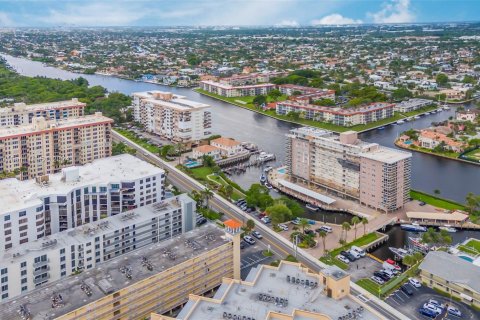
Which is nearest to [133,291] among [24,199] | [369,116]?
[24,199]

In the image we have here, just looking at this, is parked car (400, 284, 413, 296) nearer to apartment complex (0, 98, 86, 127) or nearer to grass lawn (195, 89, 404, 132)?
grass lawn (195, 89, 404, 132)

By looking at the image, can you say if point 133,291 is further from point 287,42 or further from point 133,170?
point 287,42

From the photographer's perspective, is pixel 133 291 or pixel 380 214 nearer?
pixel 133 291

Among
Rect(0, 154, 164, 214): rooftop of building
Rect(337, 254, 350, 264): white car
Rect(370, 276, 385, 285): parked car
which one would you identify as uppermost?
Rect(0, 154, 164, 214): rooftop of building

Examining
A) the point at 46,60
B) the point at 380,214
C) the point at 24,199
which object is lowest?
the point at 380,214

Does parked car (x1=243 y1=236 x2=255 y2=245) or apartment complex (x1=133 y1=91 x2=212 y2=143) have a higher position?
apartment complex (x1=133 y1=91 x2=212 y2=143)

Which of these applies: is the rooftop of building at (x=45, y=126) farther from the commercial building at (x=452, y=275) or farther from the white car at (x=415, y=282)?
the commercial building at (x=452, y=275)

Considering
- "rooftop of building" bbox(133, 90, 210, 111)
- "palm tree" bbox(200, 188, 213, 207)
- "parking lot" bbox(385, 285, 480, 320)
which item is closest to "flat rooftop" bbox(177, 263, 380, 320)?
"parking lot" bbox(385, 285, 480, 320)

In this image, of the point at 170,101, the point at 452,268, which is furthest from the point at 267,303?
the point at 170,101
